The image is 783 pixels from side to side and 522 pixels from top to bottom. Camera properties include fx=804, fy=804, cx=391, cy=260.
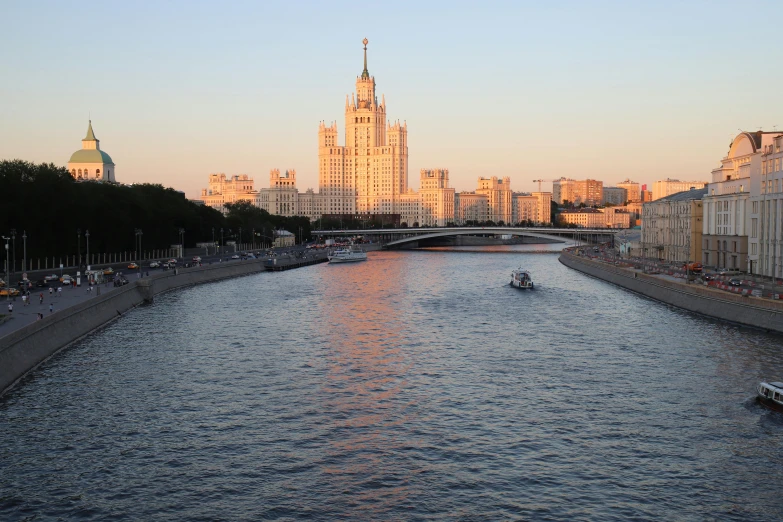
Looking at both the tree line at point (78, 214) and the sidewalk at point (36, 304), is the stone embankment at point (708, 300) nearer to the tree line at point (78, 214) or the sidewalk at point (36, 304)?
the sidewalk at point (36, 304)

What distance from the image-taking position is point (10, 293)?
A: 41.6m

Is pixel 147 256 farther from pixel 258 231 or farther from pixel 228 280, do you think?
pixel 258 231

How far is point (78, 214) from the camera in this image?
63.9 metres

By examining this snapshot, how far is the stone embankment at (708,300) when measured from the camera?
36.2m

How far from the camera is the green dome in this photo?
148m

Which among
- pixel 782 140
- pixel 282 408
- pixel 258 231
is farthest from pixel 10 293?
pixel 258 231

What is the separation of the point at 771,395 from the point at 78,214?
179 ft

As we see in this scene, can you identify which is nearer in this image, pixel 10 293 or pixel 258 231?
pixel 10 293

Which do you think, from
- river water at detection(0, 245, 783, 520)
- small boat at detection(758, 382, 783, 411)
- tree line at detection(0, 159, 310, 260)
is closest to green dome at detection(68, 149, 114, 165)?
tree line at detection(0, 159, 310, 260)

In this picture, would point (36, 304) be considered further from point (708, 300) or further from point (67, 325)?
point (708, 300)

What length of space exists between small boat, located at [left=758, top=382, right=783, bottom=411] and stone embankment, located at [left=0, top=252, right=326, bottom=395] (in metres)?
23.2

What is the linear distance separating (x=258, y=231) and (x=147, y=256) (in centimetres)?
4637

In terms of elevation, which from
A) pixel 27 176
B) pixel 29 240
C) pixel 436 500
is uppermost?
pixel 27 176

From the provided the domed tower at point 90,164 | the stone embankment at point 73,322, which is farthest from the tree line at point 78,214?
the domed tower at point 90,164
